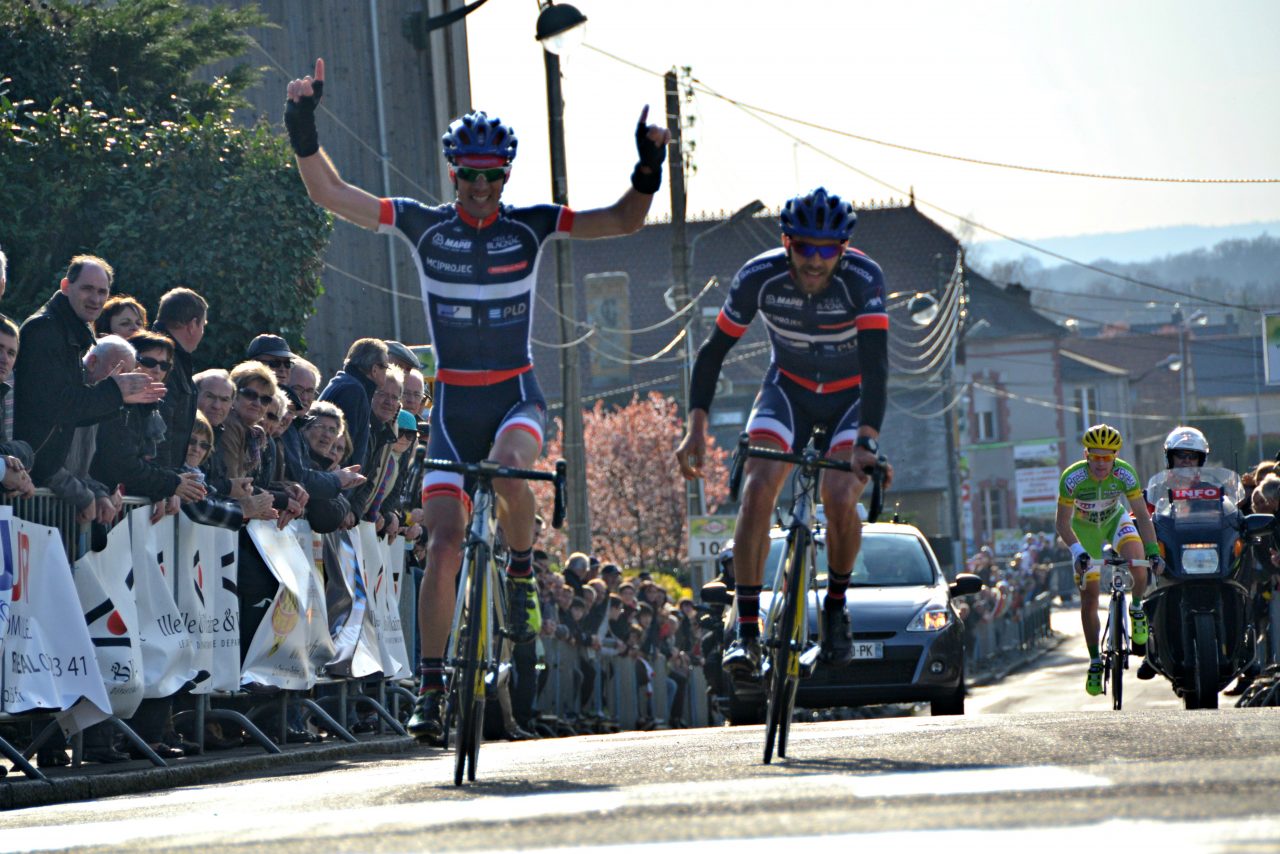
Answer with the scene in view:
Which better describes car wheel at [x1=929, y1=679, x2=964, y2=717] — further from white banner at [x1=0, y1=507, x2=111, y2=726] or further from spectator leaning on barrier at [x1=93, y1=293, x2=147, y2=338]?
white banner at [x1=0, y1=507, x2=111, y2=726]

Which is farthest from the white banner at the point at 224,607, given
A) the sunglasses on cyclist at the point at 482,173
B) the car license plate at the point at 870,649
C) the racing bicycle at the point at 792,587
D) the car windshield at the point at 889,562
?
the car windshield at the point at 889,562

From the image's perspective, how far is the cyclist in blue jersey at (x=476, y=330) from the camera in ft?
29.2

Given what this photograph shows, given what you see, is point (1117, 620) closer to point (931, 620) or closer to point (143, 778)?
point (931, 620)

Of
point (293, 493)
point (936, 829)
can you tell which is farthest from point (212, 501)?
point (936, 829)

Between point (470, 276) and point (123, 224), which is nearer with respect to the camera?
point (470, 276)

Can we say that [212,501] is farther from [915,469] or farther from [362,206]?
[915,469]

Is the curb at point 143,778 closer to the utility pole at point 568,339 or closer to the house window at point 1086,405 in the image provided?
the utility pole at point 568,339

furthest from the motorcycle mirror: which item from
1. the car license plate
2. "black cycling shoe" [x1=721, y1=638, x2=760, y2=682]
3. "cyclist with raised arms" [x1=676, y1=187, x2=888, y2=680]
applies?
"black cycling shoe" [x1=721, y1=638, x2=760, y2=682]

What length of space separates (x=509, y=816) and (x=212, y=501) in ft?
21.8

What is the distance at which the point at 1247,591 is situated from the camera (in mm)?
16391

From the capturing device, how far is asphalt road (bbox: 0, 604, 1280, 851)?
17.9ft

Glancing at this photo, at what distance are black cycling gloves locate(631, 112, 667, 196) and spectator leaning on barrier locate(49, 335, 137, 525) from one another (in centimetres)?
370

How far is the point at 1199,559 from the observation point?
16094mm

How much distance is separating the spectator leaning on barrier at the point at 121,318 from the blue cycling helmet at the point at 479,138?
4401mm
